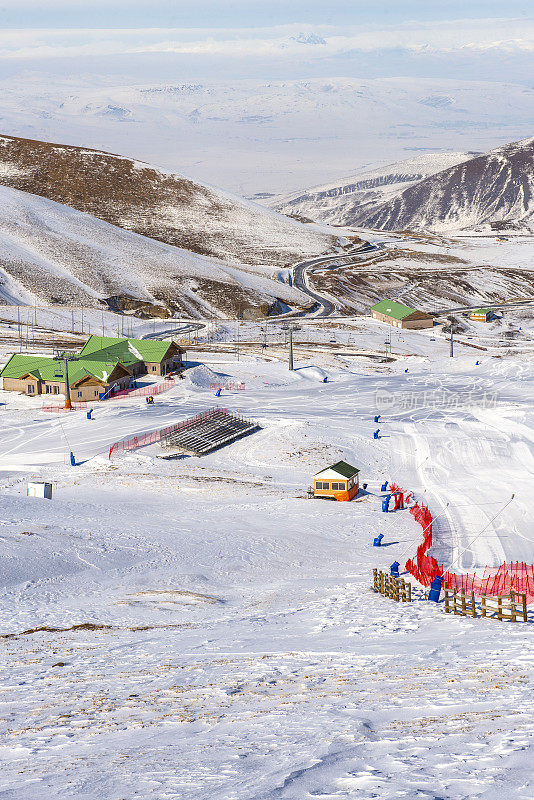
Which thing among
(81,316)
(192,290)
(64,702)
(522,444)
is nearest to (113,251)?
(192,290)

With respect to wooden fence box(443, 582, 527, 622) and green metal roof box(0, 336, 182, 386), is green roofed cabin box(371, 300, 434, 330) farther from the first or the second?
wooden fence box(443, 582, 527, 622)

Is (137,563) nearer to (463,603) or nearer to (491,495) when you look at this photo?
(463,603)

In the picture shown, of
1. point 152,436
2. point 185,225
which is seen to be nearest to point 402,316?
point 152,436

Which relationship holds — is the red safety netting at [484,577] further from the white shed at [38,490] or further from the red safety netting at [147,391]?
the red safety netting at [147,391]

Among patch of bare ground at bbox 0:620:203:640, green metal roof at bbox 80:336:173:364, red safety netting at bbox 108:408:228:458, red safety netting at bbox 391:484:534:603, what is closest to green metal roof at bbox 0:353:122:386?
green metal roof at bbox 80:336:173:364

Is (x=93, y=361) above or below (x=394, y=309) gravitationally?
below

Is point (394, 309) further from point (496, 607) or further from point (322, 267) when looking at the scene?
point (496, 607)
